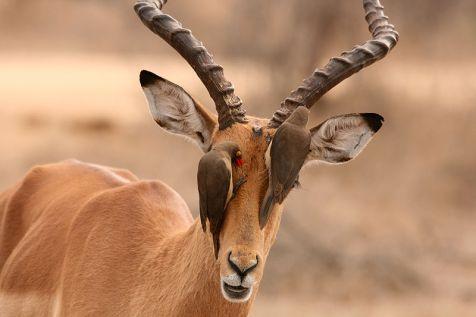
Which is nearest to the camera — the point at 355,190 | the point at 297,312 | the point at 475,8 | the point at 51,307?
the point at 51,307

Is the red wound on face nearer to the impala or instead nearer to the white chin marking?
the impala

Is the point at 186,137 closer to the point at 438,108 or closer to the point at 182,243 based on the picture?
the point at 182,243

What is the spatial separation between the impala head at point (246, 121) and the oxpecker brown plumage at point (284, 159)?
6 centimetres

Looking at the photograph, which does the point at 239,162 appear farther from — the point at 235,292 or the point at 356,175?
the point at 356,175

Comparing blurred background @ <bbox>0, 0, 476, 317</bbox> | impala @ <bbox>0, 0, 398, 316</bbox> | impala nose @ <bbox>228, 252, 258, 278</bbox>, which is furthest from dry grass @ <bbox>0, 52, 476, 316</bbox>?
impala nose @ <bbox>228, 252, 258, 278</bbox>

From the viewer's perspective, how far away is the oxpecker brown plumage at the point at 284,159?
5.14 m

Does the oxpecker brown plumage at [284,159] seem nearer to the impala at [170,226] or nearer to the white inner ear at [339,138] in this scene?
the impala at [170,226]

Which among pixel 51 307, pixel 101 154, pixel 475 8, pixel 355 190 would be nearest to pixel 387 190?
pixel 355 190

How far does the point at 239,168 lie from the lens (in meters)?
5.25

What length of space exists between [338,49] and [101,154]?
187 inches

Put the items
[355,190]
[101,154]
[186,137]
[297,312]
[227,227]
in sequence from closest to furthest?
[227,227] < [186,137] < [297,312] < [355,190] < [101,154]

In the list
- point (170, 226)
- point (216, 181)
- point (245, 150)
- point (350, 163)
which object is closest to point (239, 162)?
point (245, 150)

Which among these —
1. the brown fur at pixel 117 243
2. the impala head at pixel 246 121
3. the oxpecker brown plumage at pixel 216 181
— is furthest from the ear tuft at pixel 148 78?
the oxpecker brown plumage at pixel 216 181

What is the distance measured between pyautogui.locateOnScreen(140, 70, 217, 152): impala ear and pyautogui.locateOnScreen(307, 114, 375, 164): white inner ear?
1.85 feet
